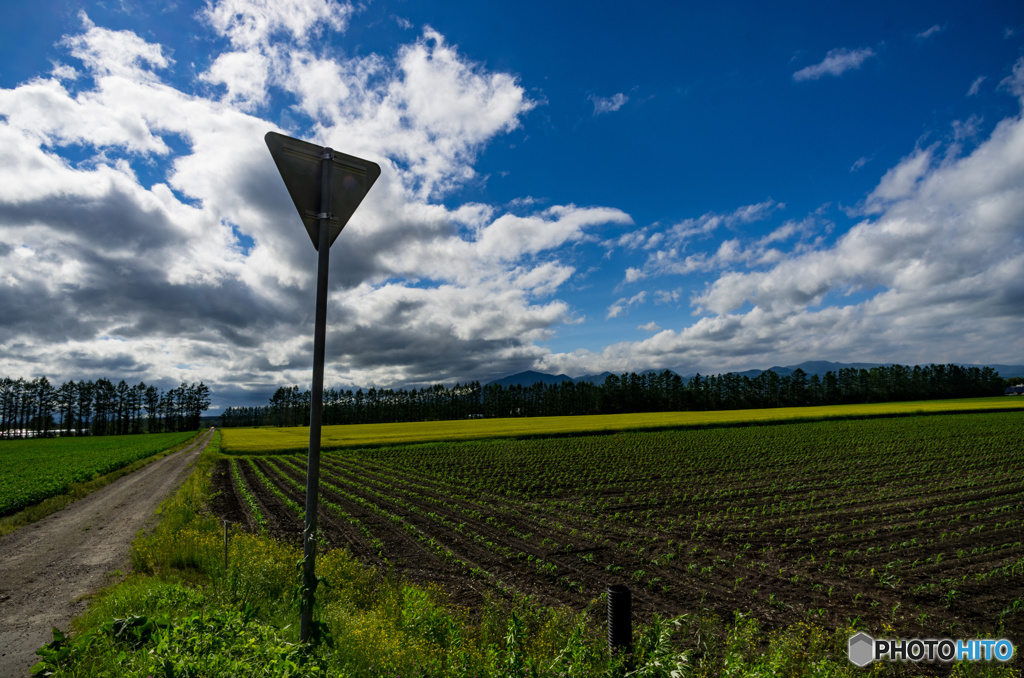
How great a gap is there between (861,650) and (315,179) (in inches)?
354

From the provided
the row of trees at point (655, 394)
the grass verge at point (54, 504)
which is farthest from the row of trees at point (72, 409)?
the grass verge at point (54, 504)

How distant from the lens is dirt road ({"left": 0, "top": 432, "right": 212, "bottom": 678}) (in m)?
6.77

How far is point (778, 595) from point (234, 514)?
17.8m

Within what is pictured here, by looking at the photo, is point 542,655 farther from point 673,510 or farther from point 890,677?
point 673,510

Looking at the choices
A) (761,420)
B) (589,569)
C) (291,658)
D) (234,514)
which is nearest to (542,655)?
(291,658)

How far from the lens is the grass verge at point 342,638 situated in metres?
3.62

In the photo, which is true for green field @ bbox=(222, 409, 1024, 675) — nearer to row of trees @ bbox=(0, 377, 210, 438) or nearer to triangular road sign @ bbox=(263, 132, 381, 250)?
triangular road sign @ bbox=(263, 132, 381, 250)

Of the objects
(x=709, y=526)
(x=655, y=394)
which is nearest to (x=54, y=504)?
(x=709, y=526)

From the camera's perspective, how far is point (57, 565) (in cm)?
1101

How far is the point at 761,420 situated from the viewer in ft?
166

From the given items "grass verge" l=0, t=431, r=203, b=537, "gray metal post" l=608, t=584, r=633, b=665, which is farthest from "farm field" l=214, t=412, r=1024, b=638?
"grass verge" l=0, t=431, r=203, b=537

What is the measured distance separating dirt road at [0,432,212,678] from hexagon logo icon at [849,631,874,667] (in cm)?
1019

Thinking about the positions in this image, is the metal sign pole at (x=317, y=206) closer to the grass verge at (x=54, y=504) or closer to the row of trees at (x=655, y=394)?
the grass verge at (x=54, y=504)

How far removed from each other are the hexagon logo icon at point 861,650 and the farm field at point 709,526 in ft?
5.38
